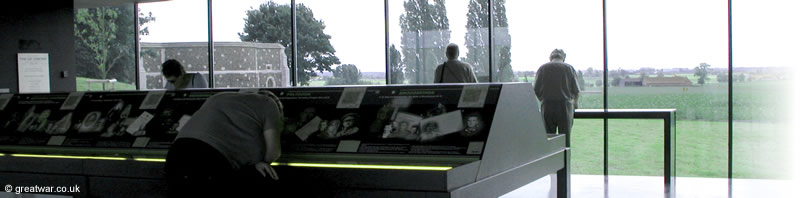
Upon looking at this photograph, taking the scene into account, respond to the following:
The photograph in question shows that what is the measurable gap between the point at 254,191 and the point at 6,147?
2.19 meters

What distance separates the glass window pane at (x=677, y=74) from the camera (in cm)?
762

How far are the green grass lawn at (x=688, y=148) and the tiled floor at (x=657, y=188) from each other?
0.67 feet

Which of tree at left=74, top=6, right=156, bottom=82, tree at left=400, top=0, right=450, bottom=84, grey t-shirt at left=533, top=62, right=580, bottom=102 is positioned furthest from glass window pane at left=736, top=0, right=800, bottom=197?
tree at left=74, top=6, right=156, bottom=82

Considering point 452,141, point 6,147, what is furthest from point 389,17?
point 452,141

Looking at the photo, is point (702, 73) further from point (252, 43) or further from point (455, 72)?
point (252, 43)

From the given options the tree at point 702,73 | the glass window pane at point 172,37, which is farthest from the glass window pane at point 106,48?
the tree at point 702,73

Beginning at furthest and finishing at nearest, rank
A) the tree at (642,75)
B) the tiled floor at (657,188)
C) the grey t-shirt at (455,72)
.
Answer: the tree at (642,75) < the grey t-shirt at (455,72) < the tiled floor at (657,188)

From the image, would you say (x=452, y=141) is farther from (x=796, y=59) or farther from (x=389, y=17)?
(x=389, y=17)

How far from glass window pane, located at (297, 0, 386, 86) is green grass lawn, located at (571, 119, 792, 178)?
2.52 metres

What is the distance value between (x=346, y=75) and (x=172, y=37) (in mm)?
2538

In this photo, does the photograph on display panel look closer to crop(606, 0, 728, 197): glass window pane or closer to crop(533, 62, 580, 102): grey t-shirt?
crop(533, 62, 580, 102): grey t-shirt

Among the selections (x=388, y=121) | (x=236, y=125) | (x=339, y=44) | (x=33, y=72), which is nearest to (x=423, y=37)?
(x=339, y=44)

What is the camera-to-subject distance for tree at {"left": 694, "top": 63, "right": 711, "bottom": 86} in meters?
7.66

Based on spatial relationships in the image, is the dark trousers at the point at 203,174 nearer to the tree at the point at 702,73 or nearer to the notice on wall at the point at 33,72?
the tree at the point at 702,73
